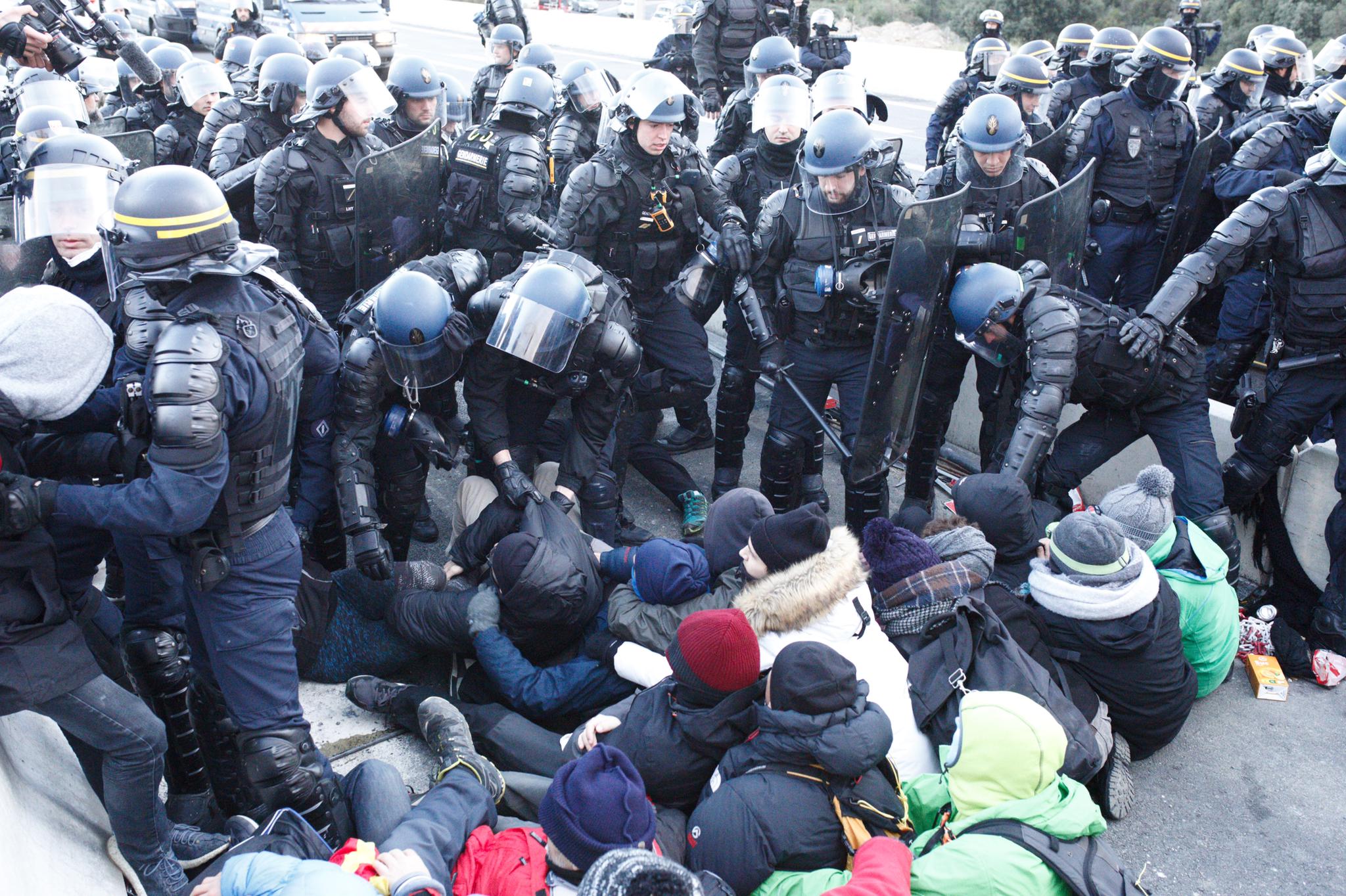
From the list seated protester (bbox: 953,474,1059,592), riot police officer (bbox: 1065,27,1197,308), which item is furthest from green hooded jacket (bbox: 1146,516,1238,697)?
riot police officer (bbox: 1065,27,1197,308)

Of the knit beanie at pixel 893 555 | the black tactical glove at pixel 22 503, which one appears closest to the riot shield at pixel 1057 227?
the knit beanie at pixel 893 555

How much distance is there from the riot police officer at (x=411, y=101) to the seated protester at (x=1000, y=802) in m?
4.61

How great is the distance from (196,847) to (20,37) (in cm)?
517

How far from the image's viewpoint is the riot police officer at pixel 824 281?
15.3ft

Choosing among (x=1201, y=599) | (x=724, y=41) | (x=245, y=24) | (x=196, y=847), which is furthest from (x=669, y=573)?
(x=245, y=24)

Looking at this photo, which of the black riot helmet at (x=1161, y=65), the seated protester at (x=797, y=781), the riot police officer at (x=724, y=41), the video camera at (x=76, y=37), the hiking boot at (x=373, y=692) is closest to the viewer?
the seated protester at (x=797, y=781)

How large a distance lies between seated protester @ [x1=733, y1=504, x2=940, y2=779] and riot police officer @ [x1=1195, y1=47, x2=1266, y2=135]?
18.7 feet

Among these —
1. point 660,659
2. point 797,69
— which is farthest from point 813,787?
point 797,69

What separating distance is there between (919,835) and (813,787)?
44cm

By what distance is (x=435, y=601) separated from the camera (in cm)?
368

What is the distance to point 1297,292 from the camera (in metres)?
4.57

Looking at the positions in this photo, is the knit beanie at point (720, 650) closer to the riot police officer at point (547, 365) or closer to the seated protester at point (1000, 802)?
the seated protester at point (1000, 802)

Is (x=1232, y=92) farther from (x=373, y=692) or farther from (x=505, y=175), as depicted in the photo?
(x=373, y=692)

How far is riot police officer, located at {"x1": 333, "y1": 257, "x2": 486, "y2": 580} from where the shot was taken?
149 inches
